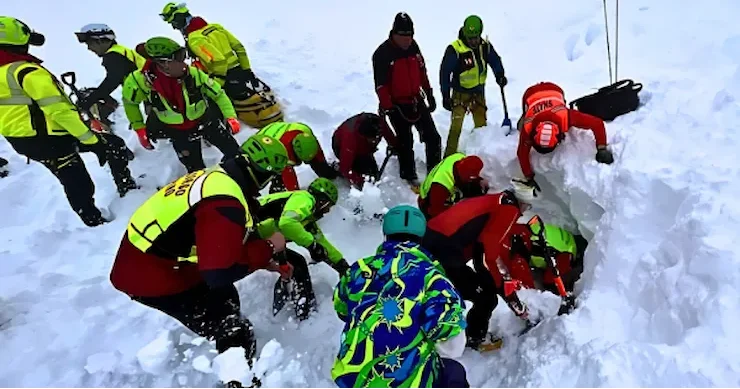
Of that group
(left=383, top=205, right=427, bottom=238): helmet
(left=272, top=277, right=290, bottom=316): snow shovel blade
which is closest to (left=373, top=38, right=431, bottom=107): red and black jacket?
(left=272, top=277, right=290, bottom=316): snow shovel blade

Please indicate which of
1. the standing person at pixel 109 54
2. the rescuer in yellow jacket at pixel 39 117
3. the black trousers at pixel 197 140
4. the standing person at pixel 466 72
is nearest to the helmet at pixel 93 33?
the standing person at pixel 109 54

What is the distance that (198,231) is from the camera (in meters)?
2.64

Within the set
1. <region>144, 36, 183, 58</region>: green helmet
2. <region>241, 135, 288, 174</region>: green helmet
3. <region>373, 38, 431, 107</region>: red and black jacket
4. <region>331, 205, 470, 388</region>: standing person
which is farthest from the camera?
<region>373, 38, 431, 107</region>: red and black jacket

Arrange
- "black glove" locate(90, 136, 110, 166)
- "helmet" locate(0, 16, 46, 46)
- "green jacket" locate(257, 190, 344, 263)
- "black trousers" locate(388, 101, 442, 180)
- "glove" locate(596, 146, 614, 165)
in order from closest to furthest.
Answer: "green jacket" locate(257, 190, 344, 263)
"helmet" locate(0, 16, 46, 46)
"glove" locate(596, 146, 614, 165)
"black glove" locate(90, 136, 110, 166)
"black trousers" locate(388, 101, 442, 180)

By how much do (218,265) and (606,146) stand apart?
10.5 feet

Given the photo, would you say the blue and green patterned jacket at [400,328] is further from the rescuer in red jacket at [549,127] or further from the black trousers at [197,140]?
the black trousers at [197,140]

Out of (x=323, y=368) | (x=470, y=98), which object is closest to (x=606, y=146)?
(x=470, y=98)

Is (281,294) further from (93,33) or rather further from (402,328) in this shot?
(93,33)

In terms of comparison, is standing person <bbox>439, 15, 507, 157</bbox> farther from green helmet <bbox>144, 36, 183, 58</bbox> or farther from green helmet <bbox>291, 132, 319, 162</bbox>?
green helmet <bbox>144, 36, 183, 58</bbox>

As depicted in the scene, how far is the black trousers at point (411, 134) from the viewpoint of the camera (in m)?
5.40

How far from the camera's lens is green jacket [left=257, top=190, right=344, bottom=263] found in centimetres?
362

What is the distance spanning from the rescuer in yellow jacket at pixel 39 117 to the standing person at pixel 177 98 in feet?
1.90

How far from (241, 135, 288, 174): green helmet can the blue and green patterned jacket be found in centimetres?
125

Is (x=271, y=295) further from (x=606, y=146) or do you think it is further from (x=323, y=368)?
(x=606, y=146)
